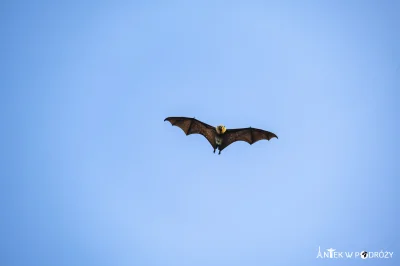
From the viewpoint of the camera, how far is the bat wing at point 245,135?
69.2 feet

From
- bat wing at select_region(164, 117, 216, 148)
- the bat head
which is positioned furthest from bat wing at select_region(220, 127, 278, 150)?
bat wing at select_region(164, 117, 216, 148)

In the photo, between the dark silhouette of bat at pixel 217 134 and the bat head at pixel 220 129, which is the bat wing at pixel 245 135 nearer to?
the dark silhouette of bat at pixel 217 134

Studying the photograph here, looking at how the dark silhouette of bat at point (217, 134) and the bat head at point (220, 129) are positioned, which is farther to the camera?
the dark silhouette of bat at point (217, 134)

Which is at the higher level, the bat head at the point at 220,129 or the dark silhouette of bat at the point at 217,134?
the dark silhouette of bat at the point at 217,134

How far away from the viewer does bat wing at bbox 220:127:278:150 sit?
21078 mm

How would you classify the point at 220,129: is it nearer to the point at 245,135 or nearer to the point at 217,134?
the point at 217,134

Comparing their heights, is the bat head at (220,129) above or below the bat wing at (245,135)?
below

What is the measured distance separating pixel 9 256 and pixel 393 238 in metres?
187

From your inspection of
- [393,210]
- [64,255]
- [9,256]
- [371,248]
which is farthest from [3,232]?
[393,210]

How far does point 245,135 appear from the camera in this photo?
2164 centimetres

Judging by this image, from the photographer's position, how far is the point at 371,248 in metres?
132

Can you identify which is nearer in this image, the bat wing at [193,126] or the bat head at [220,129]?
the bat head at [220,129]

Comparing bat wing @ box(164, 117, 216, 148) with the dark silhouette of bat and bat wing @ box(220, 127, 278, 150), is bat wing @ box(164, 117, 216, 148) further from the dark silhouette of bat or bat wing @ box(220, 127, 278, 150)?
bat wing @ box(220, 127, 278, 150)

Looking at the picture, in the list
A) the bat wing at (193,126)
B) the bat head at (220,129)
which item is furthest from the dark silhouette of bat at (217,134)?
the bat head at (220,129)
